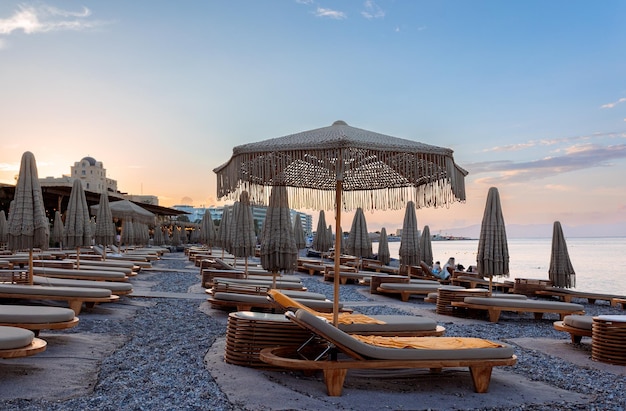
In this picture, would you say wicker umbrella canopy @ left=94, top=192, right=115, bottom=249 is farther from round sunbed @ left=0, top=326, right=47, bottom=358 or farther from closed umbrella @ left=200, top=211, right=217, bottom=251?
round sunbed @ left=0, top=326, right=47, bottom=358

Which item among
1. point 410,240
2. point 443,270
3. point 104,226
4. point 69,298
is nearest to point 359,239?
point 443,270

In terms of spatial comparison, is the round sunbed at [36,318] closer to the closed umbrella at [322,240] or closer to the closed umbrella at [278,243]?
the closed umbrella at [278,243]

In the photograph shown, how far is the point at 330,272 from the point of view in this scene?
18.9 m

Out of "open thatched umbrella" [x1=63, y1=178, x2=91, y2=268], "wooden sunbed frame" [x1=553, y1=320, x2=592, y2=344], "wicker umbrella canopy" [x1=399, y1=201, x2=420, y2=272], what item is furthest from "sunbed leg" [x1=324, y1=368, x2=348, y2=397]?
"wicker umbrella canopy" [x1=399, y1=201, x2=420, y2=272]

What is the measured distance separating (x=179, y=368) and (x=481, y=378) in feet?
9.92

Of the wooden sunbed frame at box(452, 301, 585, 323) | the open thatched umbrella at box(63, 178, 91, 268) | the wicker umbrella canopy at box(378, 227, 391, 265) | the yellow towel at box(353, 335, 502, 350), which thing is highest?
the open thatched umbrella at box(63, 178, 91, 268)

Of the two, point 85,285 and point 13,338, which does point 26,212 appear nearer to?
point 85,285

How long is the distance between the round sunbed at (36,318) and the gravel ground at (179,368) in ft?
2.27

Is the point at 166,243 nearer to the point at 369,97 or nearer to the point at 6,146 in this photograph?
the point at 6,146

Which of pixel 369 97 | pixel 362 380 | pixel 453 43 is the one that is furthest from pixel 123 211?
pixel 362 380

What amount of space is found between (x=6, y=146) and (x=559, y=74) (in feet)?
56.7

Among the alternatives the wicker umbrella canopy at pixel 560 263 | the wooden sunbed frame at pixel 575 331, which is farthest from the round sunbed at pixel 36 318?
the wicker umbrella canopy at pixel 560 263

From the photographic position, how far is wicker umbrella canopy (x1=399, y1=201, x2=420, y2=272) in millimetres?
15273

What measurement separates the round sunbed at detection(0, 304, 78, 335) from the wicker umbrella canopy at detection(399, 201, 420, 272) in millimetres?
10788
